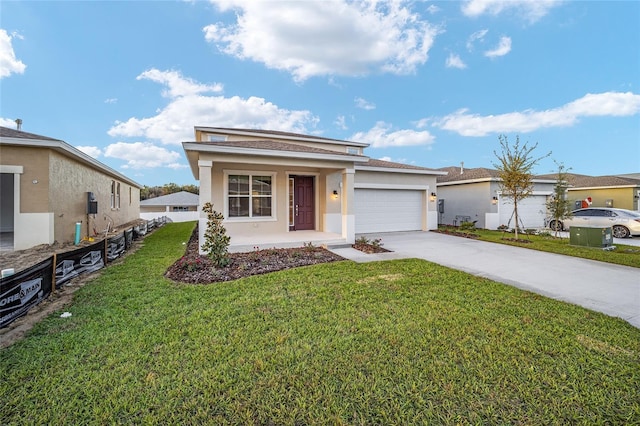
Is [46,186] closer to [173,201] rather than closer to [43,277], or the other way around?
[43,277]

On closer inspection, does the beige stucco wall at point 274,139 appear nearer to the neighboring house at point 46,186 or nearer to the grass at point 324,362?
the neighboring house at point 46,186

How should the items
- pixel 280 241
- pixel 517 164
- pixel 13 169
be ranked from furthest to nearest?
pixel 517 164, pixel 280 241, pixel 13 169

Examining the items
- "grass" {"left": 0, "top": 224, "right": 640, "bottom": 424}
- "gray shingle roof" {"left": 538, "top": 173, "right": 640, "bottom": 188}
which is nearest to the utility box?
"grass" {"left": 0, "top": 224, "right": 640, "bottom": 424}

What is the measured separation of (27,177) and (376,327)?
37.3ft

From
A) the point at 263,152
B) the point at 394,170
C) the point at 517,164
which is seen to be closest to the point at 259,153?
the point at 263,152

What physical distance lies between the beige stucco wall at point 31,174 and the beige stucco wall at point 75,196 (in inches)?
7.2

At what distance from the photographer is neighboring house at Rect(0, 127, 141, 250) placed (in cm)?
830

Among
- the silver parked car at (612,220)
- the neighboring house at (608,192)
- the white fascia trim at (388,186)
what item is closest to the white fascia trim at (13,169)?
the white fascia trim at (388,186)

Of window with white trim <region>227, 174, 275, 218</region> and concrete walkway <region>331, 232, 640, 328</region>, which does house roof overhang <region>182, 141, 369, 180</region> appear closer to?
window with white trim <region>227, 174, 275, 218</region>

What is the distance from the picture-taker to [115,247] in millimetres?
7902

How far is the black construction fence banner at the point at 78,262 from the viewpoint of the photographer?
520 cm

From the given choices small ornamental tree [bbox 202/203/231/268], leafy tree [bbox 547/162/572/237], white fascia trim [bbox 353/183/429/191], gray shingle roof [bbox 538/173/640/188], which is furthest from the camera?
gray shingle roof [bbox 538/173/640/188]

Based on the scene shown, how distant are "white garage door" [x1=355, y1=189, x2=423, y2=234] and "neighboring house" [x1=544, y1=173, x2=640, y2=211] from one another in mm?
10518

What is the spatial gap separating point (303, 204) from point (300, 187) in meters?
0.75
